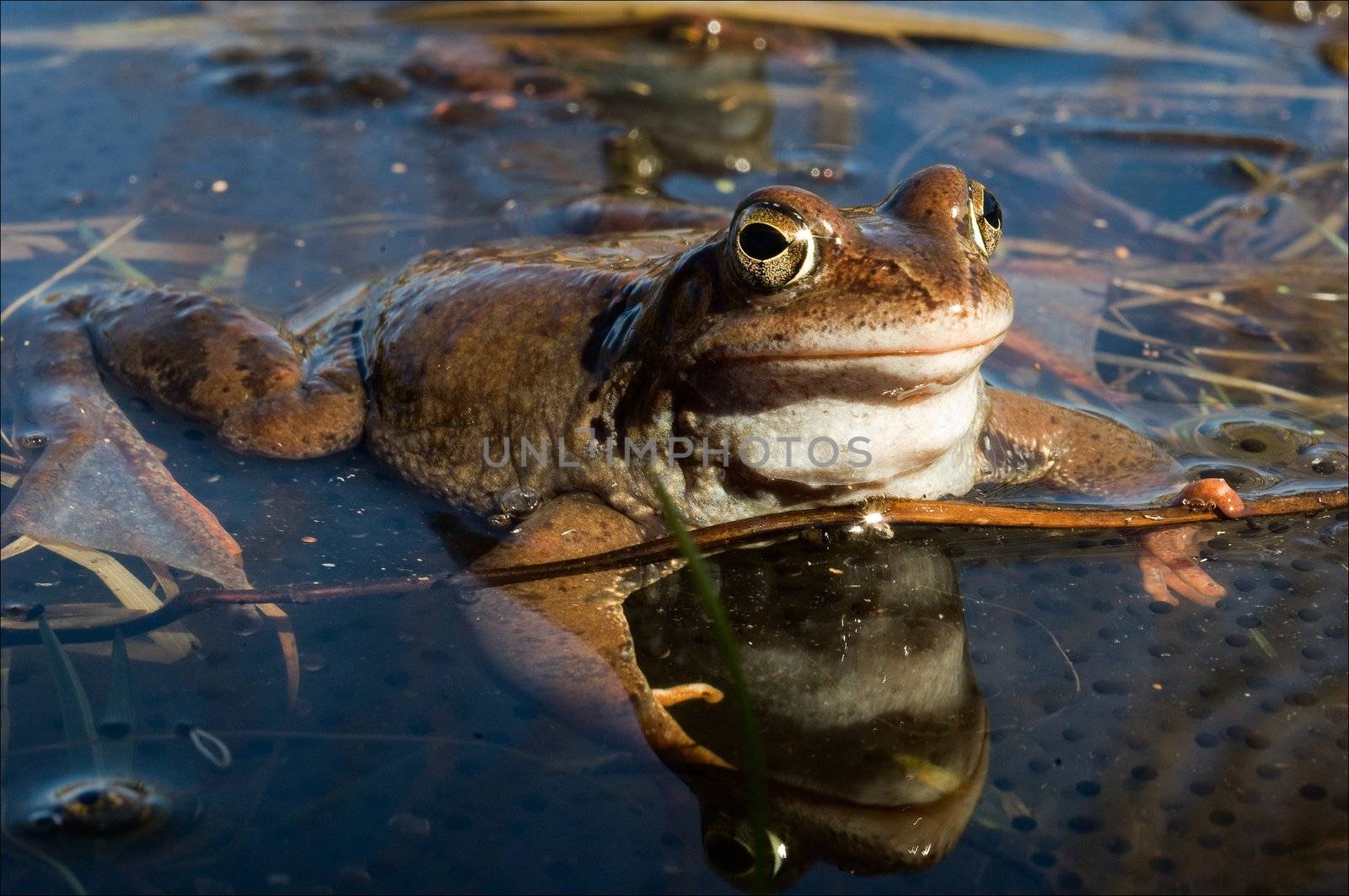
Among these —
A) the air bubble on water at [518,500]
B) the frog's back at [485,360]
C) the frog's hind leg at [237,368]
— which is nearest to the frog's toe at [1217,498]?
the frog's back at [485,360]

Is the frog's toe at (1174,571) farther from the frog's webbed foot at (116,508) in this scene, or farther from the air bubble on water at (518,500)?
the frog's webbed foot at (116,508)

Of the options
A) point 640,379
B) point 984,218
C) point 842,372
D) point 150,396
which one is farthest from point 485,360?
point 984,218

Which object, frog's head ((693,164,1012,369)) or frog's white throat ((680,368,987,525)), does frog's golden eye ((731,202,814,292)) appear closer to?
frog's head ((693,164,1012,369))

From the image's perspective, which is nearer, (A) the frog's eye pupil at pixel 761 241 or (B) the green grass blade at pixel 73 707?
(B) the green grass blade at pixel 73 707

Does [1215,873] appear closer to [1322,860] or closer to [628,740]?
[1322,860]

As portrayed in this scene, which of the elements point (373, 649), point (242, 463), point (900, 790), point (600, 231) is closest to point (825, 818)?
point (900, 790)
